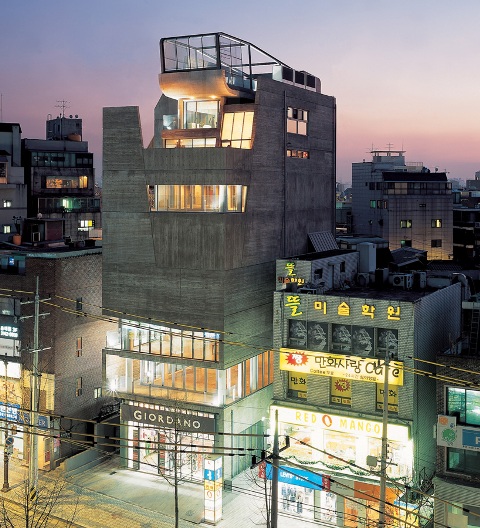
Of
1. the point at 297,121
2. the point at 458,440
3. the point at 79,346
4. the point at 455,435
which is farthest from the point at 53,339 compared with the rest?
the point at 458,440

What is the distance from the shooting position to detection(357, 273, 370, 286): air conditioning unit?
62.3 metres

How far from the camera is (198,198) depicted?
57.0m

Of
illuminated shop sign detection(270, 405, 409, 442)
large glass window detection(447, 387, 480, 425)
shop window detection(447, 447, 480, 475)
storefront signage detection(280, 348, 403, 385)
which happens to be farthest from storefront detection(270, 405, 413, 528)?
large glass window detection(447, 387, 480, 425)

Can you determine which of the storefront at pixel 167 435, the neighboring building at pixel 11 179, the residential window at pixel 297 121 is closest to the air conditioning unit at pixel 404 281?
the residential window at pixel 297 121

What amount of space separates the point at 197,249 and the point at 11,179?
75924 mm

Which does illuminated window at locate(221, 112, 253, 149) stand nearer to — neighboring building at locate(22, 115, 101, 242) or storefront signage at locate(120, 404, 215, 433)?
storefront signage at locate(120, 404, 215, 433)

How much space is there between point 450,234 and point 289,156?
80.0 m

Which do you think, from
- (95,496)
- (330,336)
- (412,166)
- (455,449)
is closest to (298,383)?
(330,336)

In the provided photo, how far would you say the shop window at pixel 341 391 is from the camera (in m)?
51.0

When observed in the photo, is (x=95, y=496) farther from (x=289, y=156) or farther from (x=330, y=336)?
(x=289, y=156)

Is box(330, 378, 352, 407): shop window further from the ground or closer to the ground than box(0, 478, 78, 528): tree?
further from the ground

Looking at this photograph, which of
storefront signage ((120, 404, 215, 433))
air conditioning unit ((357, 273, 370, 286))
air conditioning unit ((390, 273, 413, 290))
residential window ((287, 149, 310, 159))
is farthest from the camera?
residential window ((287, 149, 310, 159))

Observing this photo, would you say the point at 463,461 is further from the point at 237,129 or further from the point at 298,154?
the point at 298,154

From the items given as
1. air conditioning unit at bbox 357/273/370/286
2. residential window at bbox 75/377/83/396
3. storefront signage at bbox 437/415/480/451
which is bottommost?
residential window at bbox 75/377/83/396
